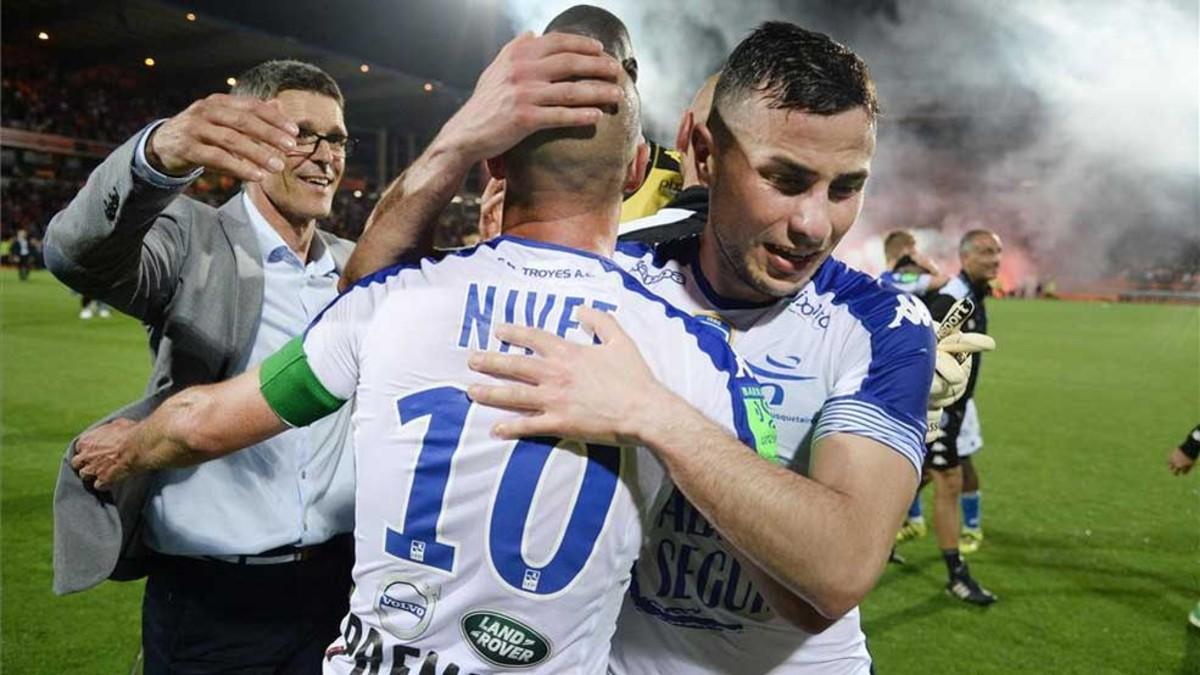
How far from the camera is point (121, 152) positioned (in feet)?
6.63

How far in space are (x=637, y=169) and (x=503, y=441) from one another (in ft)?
2.02

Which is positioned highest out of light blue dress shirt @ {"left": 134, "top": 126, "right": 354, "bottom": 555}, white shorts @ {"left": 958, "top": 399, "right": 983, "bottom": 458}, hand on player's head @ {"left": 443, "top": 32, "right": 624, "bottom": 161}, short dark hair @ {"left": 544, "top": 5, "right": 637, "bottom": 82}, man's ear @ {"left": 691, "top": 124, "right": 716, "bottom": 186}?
short dark hair @ {"left": 544, "top": 5, "right": 637, "bottom": 82}

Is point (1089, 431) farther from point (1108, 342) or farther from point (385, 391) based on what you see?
point (1108, 342)

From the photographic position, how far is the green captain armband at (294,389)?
5.44 ft

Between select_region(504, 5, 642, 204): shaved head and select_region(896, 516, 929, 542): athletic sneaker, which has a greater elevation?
select_region(504, 5, 642, 204): shaved head

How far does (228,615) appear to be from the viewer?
2.68m

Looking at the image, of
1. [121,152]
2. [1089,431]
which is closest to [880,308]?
[121,152]

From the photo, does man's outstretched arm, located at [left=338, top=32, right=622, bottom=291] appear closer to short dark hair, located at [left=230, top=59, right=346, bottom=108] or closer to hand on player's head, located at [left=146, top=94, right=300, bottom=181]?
hand on player's head, located at [left=146, top=94, right=300, bottom=181]

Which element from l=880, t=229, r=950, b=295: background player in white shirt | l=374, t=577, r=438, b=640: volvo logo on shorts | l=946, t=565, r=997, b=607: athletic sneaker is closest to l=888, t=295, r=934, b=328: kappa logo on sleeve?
l=374, t=577, r=438, b=640: volvo logo on shorts

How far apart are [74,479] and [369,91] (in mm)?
38138

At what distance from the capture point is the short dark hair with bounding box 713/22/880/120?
1894 millimetres

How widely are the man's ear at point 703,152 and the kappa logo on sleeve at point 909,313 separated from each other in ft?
1.73

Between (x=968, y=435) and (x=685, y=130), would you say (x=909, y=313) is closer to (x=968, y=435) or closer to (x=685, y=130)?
(x=685, y=130)

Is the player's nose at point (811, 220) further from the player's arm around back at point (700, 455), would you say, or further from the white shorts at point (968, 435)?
the white shorts at point (968, 435)
